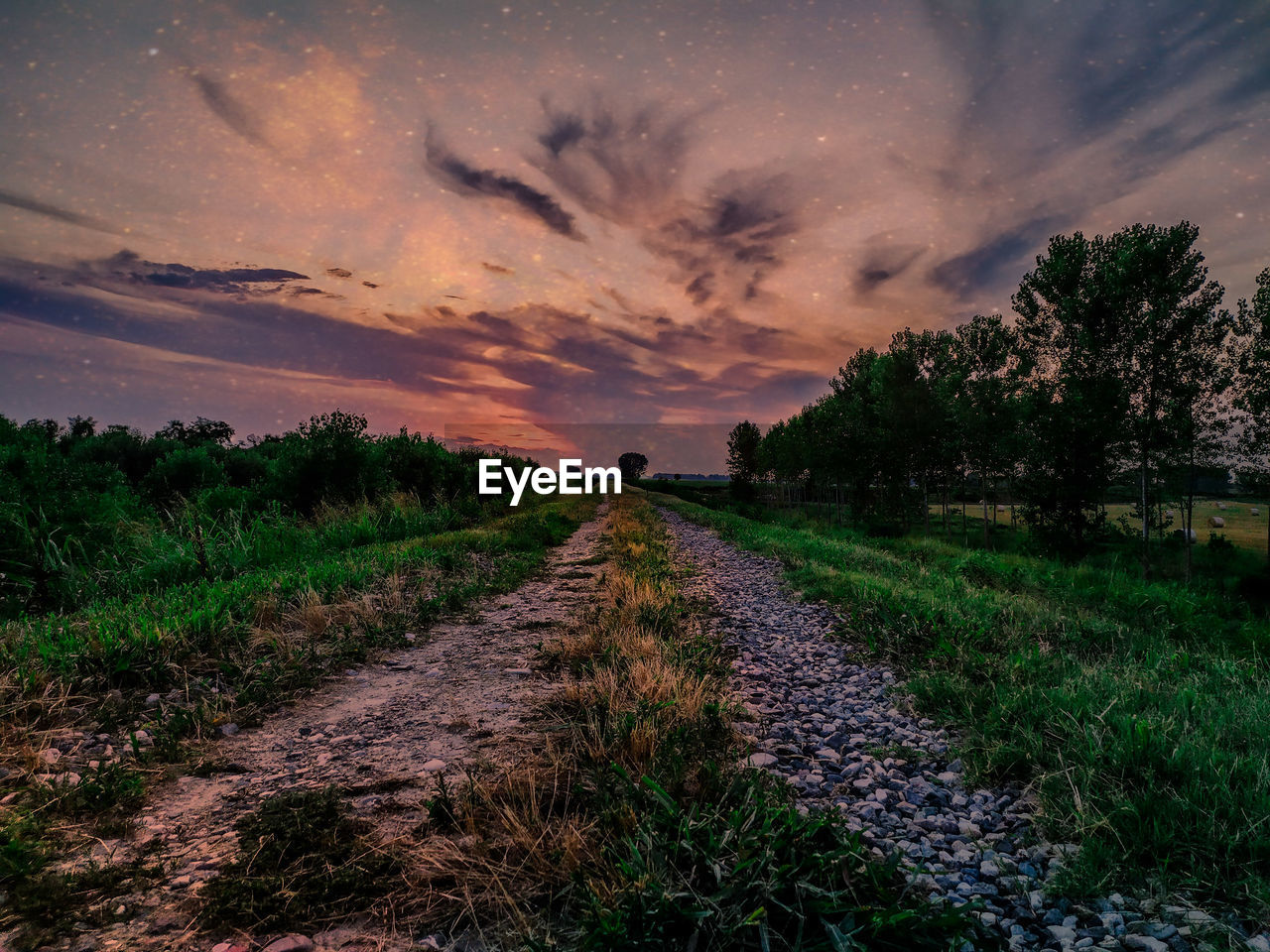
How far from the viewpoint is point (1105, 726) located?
446cm

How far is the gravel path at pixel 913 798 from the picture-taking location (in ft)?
9.35

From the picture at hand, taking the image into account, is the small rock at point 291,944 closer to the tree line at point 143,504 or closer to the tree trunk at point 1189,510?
the tree line at point 143,504

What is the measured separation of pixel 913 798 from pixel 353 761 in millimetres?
4600

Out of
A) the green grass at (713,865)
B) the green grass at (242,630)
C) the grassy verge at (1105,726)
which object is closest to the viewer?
the green grass at (713,865)

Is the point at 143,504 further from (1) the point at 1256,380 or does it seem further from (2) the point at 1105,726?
(1) the point at 1256,380

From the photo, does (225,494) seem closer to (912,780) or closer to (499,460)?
(912,780)

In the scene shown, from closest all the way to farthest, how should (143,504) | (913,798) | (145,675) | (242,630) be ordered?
(913,798)
(145,675)
(242,630)
(143,504)

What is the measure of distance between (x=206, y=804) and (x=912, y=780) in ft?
17.9

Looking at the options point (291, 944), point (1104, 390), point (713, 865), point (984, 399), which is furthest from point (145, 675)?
point (984, 399)

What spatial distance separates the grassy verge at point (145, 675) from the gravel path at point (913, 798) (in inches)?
152

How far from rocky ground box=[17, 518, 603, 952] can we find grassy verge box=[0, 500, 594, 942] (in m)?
0.24

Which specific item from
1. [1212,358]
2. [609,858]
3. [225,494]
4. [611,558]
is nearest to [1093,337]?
[1212,358]

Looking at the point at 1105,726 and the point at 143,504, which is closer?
the point at 1105,726

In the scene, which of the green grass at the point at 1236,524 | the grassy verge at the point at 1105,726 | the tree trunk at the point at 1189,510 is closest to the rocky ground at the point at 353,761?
the grassy verge at the point at 1105,726
